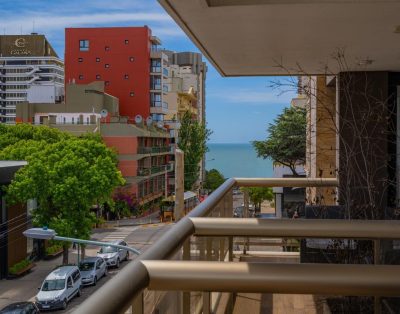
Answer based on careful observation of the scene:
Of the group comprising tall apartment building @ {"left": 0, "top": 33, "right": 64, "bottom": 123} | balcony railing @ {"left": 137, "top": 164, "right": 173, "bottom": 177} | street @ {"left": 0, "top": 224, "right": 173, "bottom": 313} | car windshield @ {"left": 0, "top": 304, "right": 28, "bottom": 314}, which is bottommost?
street @ {"left": 0, "top": 224, "right": 173, "bottom": 313}

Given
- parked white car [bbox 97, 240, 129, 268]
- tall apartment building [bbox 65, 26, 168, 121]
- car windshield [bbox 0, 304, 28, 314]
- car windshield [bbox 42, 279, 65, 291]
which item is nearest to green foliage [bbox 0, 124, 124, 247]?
parked white car [bbox 97, 240, 129, 268]

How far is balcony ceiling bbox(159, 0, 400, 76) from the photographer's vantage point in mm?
2852

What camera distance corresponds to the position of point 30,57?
3863 inches

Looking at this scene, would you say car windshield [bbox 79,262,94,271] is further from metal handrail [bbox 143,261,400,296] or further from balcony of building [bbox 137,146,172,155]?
metal handrail [bbox 143,261,400,296]

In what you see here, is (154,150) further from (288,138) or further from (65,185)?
(288,138)

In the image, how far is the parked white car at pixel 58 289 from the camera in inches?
845

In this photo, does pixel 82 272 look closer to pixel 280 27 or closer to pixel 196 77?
pixel 280 27

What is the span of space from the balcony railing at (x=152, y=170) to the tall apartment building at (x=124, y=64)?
4037mm

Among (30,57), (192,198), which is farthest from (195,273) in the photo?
(30,57)

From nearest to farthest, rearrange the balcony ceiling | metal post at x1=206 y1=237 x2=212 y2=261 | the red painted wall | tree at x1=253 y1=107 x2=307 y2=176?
metal post at x1=206 y1=237 x2=212 y2=261
the balcony ceiling
tree at x1=253 y1=107 x2=307 y2=176
the red painted wall

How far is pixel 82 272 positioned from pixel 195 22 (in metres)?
22.2

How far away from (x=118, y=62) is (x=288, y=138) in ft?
109

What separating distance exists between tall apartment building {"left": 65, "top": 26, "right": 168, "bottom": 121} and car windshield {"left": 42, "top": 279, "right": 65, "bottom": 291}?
1111 inches

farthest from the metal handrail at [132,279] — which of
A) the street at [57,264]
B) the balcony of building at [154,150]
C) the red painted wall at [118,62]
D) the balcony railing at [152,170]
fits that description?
the red painted wall at [118,62]
